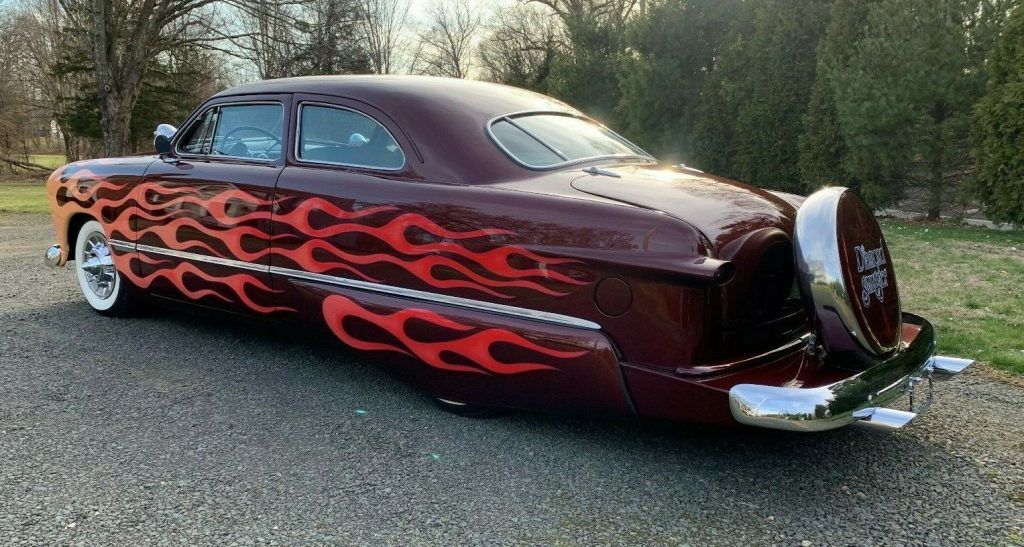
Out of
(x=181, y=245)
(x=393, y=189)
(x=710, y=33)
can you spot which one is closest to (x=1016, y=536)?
(x=393, y=189)

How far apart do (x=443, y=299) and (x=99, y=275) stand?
317 cm

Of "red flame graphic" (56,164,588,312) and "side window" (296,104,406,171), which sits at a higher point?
"side window" (296,104,406,171)

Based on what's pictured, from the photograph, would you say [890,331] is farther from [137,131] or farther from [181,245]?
[137,131]

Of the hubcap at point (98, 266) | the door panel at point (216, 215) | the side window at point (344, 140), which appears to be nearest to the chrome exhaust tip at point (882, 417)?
the side window at point (344, 140)

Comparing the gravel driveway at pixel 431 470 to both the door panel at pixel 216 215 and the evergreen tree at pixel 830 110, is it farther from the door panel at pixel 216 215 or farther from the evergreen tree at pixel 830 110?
the evergreen tree at pixel 830 110

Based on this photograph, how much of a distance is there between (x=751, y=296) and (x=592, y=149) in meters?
1.21

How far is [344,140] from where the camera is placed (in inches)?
141

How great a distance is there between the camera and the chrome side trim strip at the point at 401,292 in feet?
8.91

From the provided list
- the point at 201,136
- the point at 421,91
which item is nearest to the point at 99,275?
the point at 201,136

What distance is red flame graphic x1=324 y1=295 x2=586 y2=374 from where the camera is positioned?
2832 millimetres

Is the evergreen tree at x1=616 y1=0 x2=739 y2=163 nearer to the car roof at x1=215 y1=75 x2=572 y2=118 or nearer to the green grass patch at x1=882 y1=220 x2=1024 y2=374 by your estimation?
the green grass patch at x1=882 y1=220 x2=1024 y2=374

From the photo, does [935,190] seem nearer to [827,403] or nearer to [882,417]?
[882,417]

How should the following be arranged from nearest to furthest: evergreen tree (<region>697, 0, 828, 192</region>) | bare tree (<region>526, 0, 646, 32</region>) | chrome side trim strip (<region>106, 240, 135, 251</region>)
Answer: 1. chrome side trim strip (<region>106, 240, 135, 251</region>)
2. evergreen tree (<region>697, 0, 828, 192</region>)
3. bare tree (<region>526, 0, 646, 32</region>)

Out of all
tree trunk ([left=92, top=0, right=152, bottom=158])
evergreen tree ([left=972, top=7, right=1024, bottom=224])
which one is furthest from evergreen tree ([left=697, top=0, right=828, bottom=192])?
tree trunk ([left=92, top=0, right=152, bottom=158])
